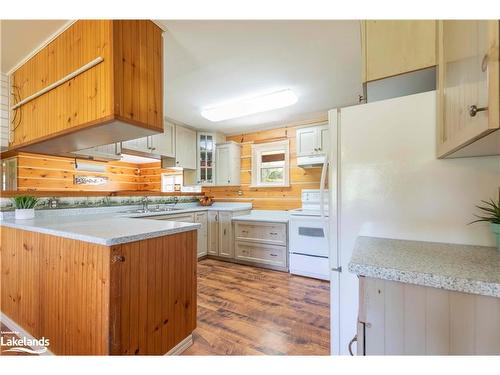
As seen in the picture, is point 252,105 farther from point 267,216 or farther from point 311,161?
point 267,216

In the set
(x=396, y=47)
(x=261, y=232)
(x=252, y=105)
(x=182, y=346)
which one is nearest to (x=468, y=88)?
(x=396, y=47)

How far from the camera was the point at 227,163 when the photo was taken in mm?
4098

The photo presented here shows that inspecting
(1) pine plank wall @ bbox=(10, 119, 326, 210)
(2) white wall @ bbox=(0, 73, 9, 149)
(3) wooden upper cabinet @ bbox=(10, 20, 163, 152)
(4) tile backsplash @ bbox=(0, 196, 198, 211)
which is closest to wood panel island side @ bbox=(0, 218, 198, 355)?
(4) tile backsplash @ bbox=(0, 196, 198, 211)

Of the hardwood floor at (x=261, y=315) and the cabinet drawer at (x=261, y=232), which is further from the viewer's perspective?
the cabinet drawer at (x=261, y=232)

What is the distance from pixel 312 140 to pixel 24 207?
330cm

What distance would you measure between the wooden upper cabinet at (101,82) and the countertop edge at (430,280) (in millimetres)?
1486

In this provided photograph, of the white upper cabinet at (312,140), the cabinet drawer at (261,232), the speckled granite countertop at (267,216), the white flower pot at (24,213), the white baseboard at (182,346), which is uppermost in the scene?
the white upper cabinet at (312,140)

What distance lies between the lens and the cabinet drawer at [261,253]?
3275 mm

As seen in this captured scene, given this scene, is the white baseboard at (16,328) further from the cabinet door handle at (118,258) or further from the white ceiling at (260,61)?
the white ceiling at (260,61)

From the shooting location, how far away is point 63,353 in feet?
4.75

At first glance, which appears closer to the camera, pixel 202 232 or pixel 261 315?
pixel 261 315

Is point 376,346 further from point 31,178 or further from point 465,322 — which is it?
point 31,178

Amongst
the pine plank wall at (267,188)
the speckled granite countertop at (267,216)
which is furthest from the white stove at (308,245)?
the pine plank wall at (267,188)

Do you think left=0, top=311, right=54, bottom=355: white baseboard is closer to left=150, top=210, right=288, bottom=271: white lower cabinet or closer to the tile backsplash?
the tile backsplash
